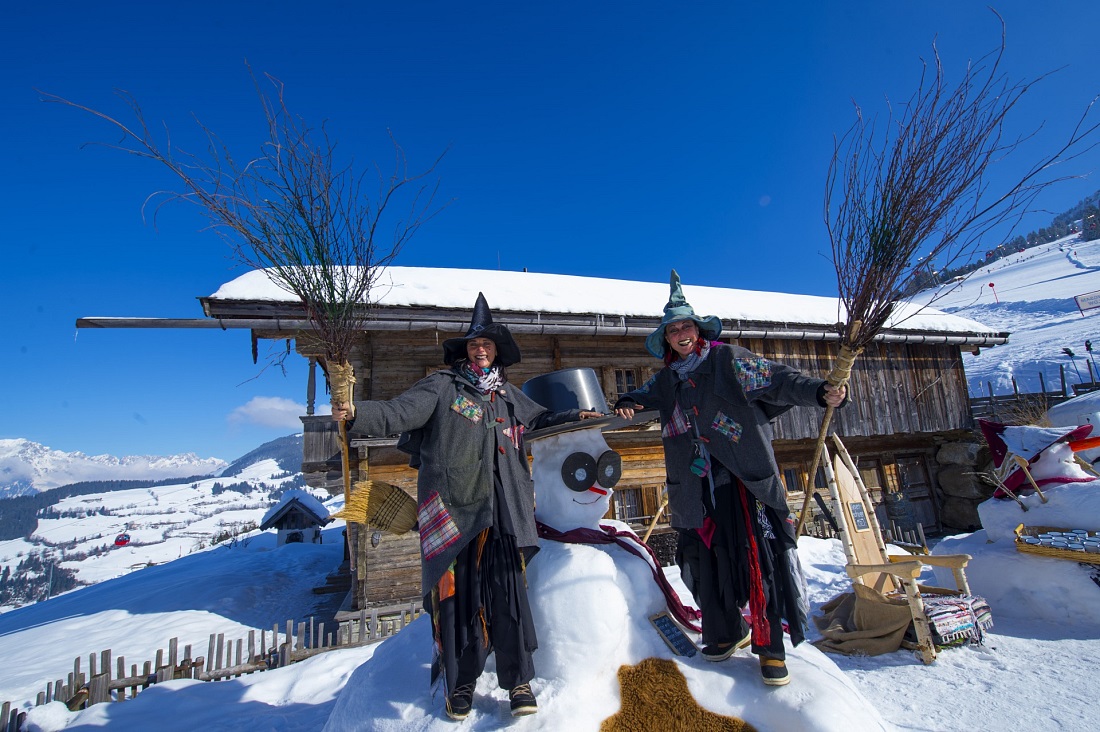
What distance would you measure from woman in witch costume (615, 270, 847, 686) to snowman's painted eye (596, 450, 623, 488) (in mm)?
387

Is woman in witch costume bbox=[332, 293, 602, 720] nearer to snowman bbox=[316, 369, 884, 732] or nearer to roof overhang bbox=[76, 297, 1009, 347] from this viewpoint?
snowman bbox=[316, 369, 884, 732]

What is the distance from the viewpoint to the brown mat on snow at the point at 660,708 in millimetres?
2186

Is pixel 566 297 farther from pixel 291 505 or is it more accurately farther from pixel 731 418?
pixel 291 505

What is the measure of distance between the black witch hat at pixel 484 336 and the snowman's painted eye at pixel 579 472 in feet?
2.34

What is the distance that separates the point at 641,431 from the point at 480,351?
26.6 ft

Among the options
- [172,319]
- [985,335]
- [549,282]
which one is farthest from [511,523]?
[985,335]

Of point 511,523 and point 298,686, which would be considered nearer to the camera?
point 511,523

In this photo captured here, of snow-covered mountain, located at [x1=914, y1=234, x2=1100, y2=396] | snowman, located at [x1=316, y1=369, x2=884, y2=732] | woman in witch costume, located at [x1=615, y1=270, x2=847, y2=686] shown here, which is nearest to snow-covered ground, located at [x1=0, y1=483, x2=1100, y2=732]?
snowman, located at [x1=316, y1=369, x2=884, y2=732]

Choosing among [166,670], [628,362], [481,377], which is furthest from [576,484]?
[628,362]

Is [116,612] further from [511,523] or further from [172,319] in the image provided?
[511,523]

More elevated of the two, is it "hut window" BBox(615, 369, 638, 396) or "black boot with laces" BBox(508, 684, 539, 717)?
"hut window" BBox(615, 369, 638, 396)

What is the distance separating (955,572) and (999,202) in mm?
3814

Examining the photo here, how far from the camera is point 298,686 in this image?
182 inches

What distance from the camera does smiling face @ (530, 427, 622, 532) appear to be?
3.11 metres
